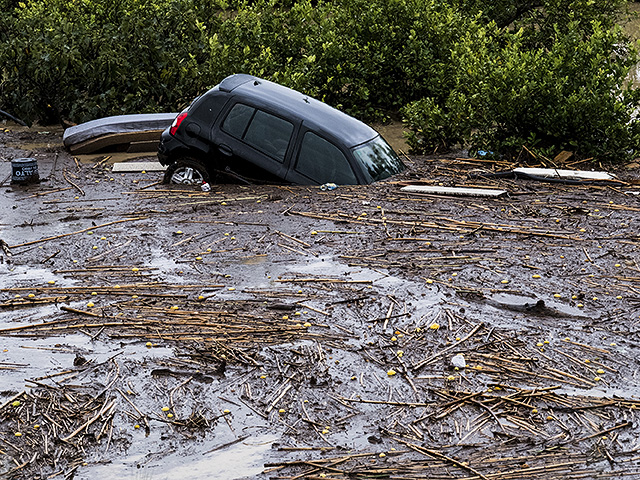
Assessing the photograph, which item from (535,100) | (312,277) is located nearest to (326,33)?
(535,100)

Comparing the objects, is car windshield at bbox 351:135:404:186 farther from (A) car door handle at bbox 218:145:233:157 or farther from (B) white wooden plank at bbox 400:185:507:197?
(A) car door handle at bbox 218:145:233:157

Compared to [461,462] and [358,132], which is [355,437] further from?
[358,132]

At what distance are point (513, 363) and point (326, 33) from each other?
11910 millimetres

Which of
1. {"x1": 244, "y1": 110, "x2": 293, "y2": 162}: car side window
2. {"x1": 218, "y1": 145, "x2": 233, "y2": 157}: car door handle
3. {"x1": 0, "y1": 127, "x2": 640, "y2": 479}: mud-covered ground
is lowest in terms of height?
{"x1": 0, "y1": 127, "x2": 640, "y2": 479}: mud-covered ground

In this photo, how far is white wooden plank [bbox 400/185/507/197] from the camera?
33.9ft

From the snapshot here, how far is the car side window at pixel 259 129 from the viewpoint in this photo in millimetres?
10672

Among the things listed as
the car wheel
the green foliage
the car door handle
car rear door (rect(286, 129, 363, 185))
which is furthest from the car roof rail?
the green foliage

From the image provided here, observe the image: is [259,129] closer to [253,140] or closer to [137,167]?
[253,140]

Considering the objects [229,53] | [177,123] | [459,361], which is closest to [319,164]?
[177,123]

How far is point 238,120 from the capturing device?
10.8 m

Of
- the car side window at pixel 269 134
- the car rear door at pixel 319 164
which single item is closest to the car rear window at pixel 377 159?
the car rear door at pixel 319 164

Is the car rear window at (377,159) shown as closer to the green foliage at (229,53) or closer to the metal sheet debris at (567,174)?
the metal sheet debris at (567,174)

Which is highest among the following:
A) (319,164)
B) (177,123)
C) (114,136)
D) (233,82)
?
(233,82)

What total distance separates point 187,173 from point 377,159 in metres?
2.62
